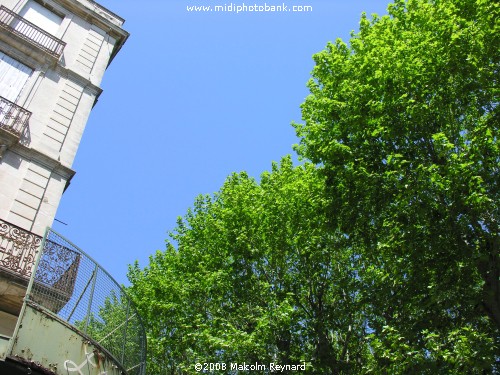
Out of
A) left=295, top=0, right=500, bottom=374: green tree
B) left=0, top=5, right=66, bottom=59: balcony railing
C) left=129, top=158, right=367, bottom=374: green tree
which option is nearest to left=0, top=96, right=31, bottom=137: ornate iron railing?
left=0, top=5, right=66, bottom=59: balcony railing

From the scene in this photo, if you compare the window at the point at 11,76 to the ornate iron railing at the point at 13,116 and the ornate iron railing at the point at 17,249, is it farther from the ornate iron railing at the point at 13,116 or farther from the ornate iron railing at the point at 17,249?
the ornate iron railing at the point at 17,249

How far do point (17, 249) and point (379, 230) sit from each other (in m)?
8.57

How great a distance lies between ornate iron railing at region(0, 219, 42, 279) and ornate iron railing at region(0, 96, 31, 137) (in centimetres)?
317

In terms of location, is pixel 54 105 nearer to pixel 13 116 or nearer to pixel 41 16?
pixel 13 116

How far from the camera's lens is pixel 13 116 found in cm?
1236

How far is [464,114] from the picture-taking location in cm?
1179

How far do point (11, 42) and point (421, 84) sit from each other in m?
11.7

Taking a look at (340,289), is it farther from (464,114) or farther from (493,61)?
(493,61)

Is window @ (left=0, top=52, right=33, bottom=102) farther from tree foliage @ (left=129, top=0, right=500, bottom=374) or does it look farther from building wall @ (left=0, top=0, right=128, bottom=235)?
tree foliage @ (left=129, top=0, right=500, bottom=374)

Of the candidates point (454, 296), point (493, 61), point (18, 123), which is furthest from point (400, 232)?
point (18, 123)

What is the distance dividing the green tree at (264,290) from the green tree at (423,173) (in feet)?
4.38

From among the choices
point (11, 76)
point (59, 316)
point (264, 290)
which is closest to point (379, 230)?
point (264, 290)

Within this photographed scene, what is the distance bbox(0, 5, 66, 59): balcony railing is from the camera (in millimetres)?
14031

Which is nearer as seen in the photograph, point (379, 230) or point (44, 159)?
point (379, 230)
